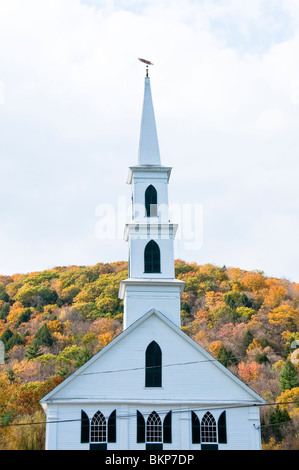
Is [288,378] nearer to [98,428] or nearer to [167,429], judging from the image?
[167,429]

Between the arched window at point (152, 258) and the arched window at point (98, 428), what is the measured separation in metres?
8.30

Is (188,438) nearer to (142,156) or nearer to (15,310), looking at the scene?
(142,156)

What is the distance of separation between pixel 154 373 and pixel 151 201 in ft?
33.2

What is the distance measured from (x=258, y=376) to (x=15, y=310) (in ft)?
134

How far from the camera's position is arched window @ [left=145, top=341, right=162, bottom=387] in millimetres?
31062

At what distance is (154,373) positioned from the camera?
3119 cm

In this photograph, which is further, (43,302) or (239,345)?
(43,302)

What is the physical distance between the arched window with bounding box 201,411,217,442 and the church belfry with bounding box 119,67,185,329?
5273 millimetres

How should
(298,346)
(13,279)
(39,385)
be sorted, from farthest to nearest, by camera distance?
(13,279)
(298,346)
(39,385)

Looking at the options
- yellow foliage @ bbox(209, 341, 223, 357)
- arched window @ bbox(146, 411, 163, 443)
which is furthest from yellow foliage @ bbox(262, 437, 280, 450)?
arched window @ bbox(146, 411, 163, 443)

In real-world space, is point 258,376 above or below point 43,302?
below
